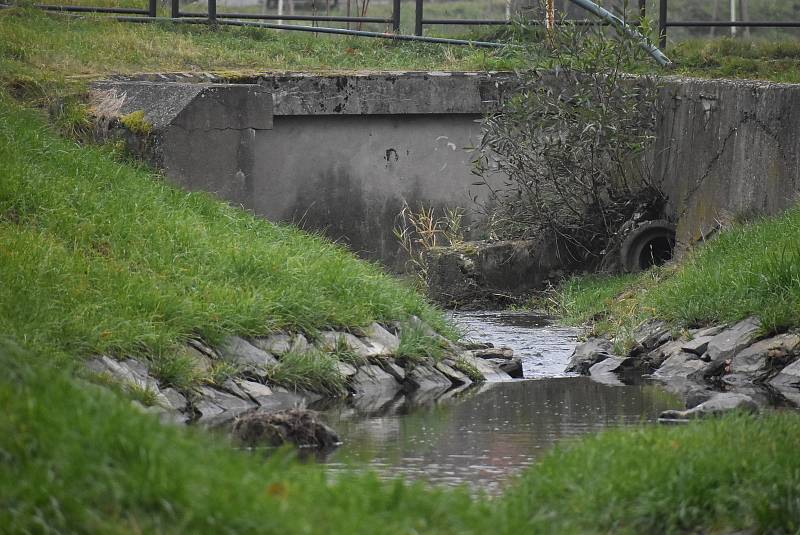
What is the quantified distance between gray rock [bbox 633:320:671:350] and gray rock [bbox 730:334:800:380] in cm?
A: 104

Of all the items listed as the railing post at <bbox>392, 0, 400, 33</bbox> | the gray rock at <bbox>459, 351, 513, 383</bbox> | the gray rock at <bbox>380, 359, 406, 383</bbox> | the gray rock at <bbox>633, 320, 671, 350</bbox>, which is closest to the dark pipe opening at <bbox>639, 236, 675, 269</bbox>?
the gray rock at <bbox>633, 320, 671, 350</bbox>

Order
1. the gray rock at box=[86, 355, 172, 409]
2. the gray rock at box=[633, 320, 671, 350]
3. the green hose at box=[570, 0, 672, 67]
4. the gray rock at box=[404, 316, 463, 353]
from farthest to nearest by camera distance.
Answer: the green hose at box=[570, 0, 672, 67] → the gray rock at box=[633, 320, 671, 350] → the gray rock at box=[404, 316, 463, 353] → the gray rock at box=[86, 355, 172, 409]

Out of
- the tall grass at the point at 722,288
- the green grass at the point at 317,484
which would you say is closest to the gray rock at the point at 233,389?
the green grass at the point at 317,484

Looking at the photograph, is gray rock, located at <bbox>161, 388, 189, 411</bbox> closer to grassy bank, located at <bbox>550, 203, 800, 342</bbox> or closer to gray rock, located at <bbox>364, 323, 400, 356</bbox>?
gray rock, located at <bbox>364, 323, 400, 356</bbox>

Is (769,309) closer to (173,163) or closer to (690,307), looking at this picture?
(690,307)

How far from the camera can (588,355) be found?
1069 centimetres

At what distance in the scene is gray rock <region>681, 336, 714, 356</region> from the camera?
10.1m

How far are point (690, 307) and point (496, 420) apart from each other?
10.2ft

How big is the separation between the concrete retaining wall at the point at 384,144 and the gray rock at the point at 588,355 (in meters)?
2.22

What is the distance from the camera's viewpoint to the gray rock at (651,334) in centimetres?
1079

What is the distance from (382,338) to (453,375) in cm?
59

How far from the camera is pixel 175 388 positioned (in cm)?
820

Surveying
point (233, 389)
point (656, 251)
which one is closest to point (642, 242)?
point (656, 251)

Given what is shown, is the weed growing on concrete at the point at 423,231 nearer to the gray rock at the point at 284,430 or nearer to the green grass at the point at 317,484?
the gray rock at the point at 284,430
